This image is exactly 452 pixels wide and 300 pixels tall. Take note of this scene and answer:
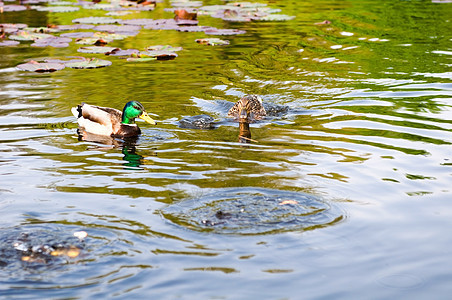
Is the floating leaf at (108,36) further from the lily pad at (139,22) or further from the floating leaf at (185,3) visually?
the floating leaf at (185,3)

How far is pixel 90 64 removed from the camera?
1377cm

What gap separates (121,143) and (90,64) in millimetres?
4453

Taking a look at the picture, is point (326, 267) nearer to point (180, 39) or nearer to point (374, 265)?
point (374, 265)

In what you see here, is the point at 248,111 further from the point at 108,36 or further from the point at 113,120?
the point at 108,36

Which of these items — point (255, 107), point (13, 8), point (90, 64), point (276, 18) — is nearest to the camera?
point (255, 107)

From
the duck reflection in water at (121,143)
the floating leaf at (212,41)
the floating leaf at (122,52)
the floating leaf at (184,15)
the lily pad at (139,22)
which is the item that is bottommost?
the duck reflection in water at (121,143)

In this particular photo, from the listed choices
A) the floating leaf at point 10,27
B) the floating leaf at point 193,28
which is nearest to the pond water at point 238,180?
the floating leaf at point 193,28

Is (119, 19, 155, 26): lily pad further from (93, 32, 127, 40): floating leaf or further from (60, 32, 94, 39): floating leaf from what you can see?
Answer: (60, 32, 94, 39): floating leaf

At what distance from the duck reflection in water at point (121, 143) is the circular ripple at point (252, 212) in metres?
2.07

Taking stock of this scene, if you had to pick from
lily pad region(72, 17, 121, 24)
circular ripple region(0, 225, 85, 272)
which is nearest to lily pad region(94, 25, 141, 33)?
lily pad region(72, 17, 121, 24)

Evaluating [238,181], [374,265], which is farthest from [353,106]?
[374,265]

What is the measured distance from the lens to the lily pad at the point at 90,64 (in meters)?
13.6

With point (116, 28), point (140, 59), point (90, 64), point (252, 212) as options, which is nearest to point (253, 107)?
point (140, 59)

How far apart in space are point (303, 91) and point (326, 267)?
711 cm
